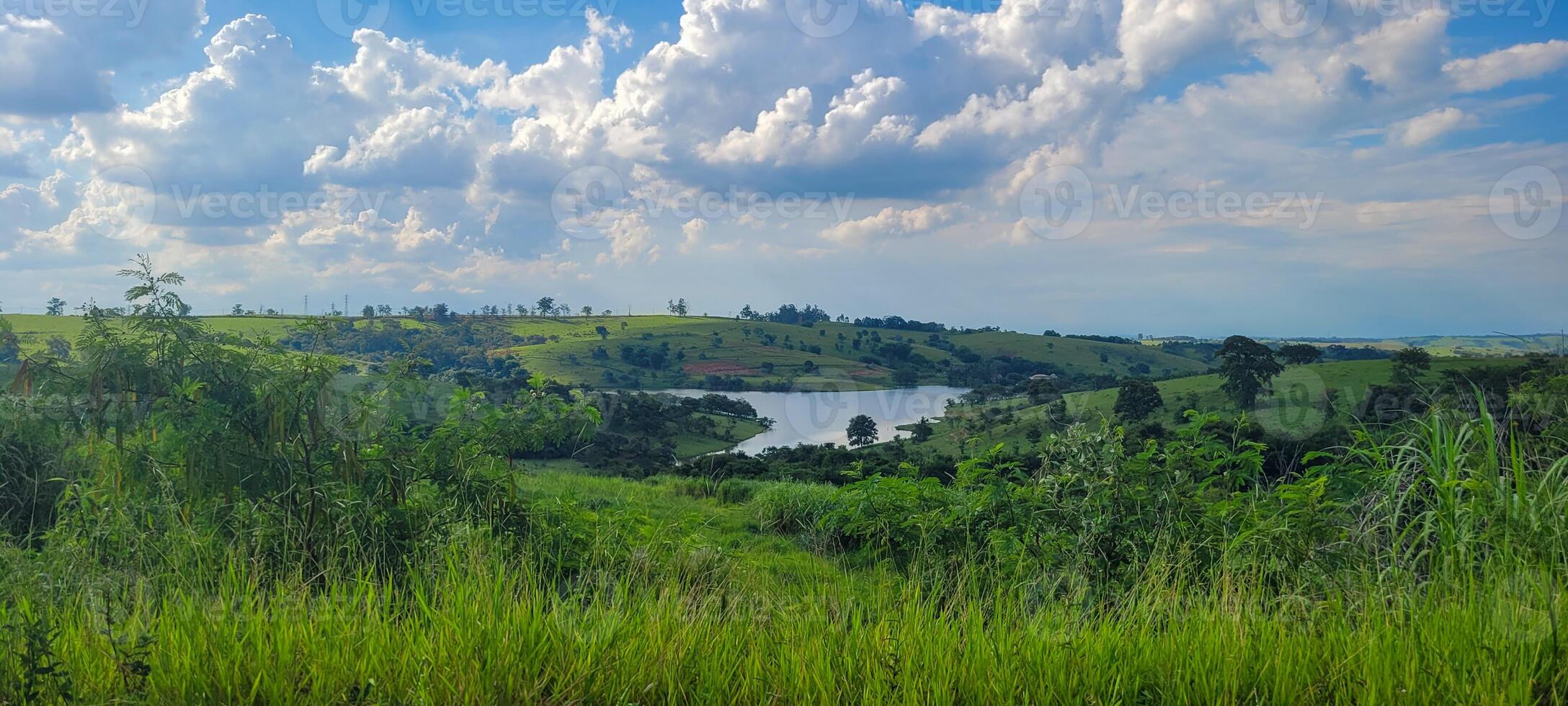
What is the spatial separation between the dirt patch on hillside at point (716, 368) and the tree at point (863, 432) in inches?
1249

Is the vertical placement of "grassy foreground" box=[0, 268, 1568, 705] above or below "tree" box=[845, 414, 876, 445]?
above

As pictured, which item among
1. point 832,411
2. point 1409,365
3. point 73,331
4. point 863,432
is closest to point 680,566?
point 73,331

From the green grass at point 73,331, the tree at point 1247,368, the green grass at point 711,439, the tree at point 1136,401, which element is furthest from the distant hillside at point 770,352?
the green grass at point 73,331

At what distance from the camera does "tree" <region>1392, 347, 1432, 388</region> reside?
20.9ft

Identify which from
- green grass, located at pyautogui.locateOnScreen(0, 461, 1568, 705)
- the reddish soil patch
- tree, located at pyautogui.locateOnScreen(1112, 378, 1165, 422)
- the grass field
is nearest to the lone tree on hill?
the grass field

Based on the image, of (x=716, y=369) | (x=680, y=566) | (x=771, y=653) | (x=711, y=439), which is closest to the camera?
(x=771, y=653)

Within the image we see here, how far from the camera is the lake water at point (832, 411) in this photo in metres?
32.6

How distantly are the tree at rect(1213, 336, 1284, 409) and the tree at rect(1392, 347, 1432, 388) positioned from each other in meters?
4.49

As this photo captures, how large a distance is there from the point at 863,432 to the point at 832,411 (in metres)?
14.3

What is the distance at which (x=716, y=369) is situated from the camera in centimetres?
6253

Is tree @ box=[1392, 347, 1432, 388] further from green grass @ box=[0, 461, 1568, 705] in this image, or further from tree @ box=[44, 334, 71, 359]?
tree @ box=[44, 334, 71, 359]

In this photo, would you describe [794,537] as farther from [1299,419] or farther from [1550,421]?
[1550,421]

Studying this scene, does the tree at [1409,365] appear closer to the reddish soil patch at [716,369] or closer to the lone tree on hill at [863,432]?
the lone tree on hill at [863,432]

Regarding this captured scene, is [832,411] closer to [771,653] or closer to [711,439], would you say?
[711,439]
